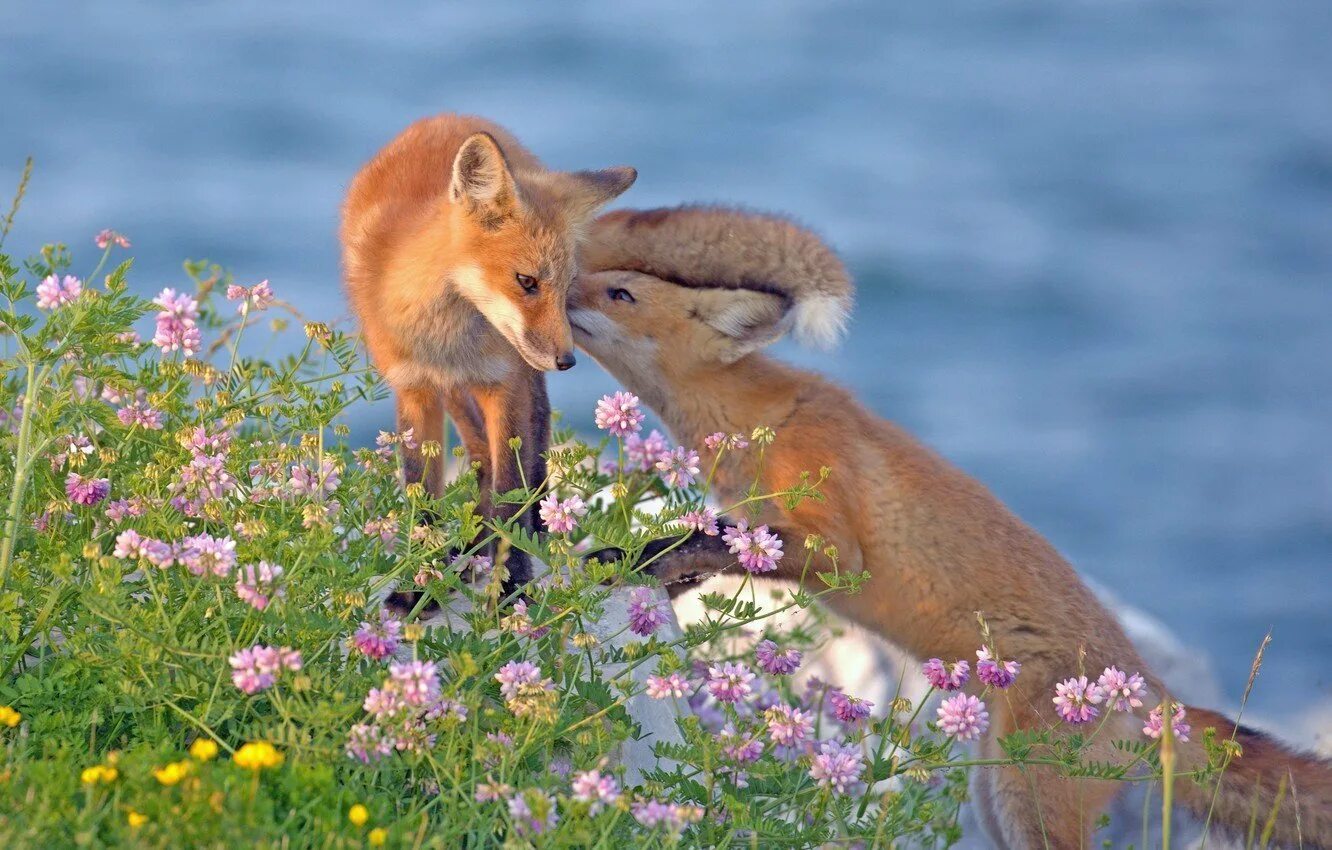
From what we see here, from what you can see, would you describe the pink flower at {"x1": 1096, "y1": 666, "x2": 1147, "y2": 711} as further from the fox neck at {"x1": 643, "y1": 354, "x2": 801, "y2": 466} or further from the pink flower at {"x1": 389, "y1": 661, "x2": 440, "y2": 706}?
the fox neck at {"x1": 643, "y1": 354, "x2": 801, "y2": 466}

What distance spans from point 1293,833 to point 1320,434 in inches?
301

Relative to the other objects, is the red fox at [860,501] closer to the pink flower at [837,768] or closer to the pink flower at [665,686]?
the pink flower at [837,768]

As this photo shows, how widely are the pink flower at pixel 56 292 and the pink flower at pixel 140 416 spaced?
0.32 meters

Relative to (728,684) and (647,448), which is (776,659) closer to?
(728,684)

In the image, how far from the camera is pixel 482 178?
471 centimetres

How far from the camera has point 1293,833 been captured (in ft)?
16.1

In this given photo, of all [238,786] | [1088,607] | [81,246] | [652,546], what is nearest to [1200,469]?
[1088,607]

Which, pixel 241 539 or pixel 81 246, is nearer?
pixel 241 539

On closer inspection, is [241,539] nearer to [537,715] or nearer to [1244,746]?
[537,715]

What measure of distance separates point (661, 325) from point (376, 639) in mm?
2438

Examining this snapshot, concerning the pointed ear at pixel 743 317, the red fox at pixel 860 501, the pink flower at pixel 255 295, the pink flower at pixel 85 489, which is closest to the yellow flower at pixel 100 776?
the pink flower at pixel 85 489

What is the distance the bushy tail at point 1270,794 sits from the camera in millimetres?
4879

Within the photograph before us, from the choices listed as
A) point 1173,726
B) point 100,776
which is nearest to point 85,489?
point 100,776

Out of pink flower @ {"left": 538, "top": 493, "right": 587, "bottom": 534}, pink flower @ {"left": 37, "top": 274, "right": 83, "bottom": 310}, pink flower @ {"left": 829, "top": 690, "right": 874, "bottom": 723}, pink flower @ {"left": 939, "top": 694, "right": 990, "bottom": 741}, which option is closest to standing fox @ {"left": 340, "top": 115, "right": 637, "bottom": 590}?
pink flower @ {"left": 538, "top": 493, "right": 587, "bottom": 534}
